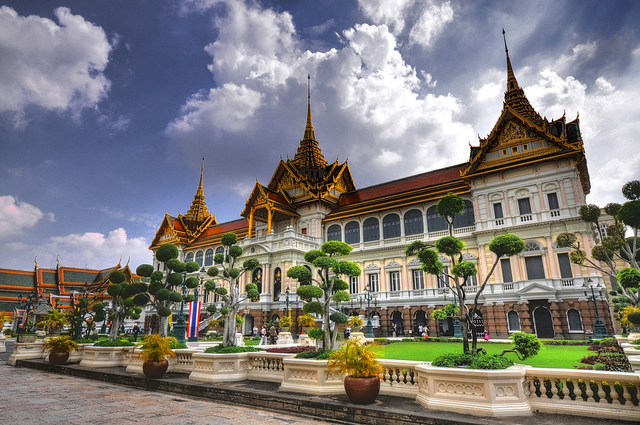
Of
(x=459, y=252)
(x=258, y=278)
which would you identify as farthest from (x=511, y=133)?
(x=258, y=278)

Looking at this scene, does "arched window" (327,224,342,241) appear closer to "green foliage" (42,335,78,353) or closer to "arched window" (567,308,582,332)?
"arched window" (567,308,582,332)

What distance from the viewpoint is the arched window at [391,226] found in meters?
33.2

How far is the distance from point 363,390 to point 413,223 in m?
26.2

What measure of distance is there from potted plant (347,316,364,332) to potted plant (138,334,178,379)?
1045 cm

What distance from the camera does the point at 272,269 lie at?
34.1 meters

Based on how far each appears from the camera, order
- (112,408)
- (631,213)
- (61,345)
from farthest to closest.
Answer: (631,213), (61,345), (112,408)

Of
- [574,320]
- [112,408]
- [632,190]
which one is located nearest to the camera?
[112,408]

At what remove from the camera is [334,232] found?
36.6 m

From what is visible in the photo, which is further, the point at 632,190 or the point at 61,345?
the point at 632,190

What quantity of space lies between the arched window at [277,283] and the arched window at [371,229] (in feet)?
27.9

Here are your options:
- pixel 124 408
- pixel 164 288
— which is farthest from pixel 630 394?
pixel 164 288

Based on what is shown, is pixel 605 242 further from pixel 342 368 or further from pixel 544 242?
pixel 342 368

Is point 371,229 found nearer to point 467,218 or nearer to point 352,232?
point 352,232

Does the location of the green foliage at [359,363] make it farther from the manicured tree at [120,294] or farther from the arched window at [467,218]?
the arched window at [467,218]
